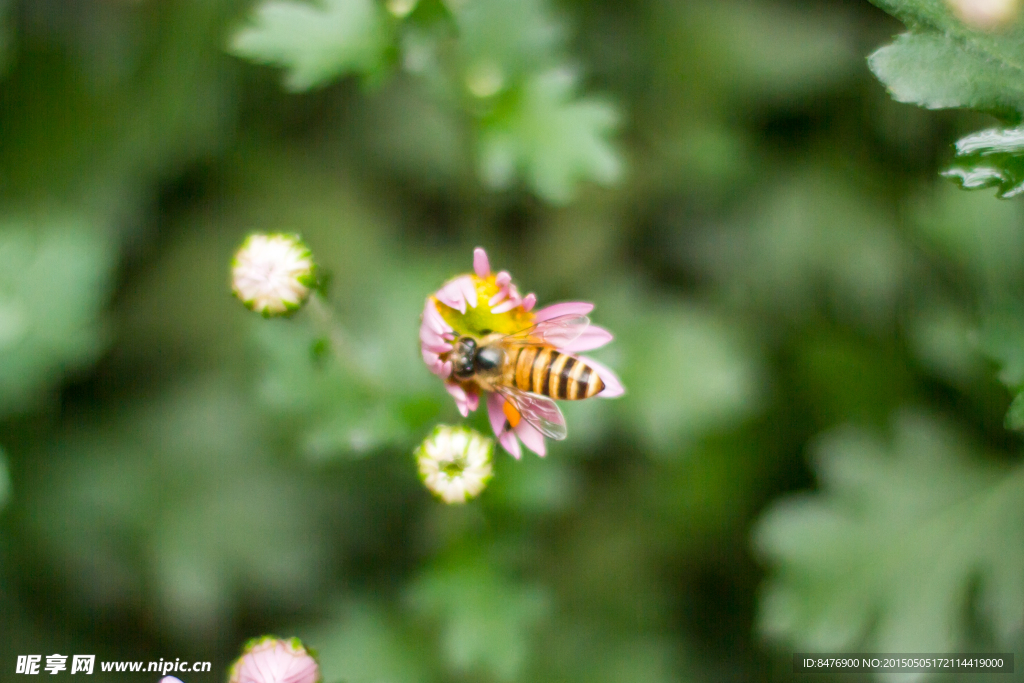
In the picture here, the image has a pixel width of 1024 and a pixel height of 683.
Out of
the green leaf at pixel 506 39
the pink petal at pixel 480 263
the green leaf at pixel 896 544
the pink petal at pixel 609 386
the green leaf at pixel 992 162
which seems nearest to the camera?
Result: the green leaf at pixel 992 162

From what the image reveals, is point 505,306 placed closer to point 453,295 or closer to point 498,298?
point 498,298

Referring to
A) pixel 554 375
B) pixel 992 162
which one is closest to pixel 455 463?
pixel 554 375

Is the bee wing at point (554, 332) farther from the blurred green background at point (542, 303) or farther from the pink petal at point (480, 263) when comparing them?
the blurred green background at point (542, 303)

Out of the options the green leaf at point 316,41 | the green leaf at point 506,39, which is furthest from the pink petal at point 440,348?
the green leaf at point 506,39

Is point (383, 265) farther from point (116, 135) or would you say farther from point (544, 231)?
point (116, 135)

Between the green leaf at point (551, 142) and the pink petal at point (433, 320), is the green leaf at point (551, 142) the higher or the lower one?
the higher one

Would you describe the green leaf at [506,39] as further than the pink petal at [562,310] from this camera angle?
Yes

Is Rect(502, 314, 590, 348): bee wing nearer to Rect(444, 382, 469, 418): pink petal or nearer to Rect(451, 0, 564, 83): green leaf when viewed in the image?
Rect(444, 382, 469, 418): pink petal
